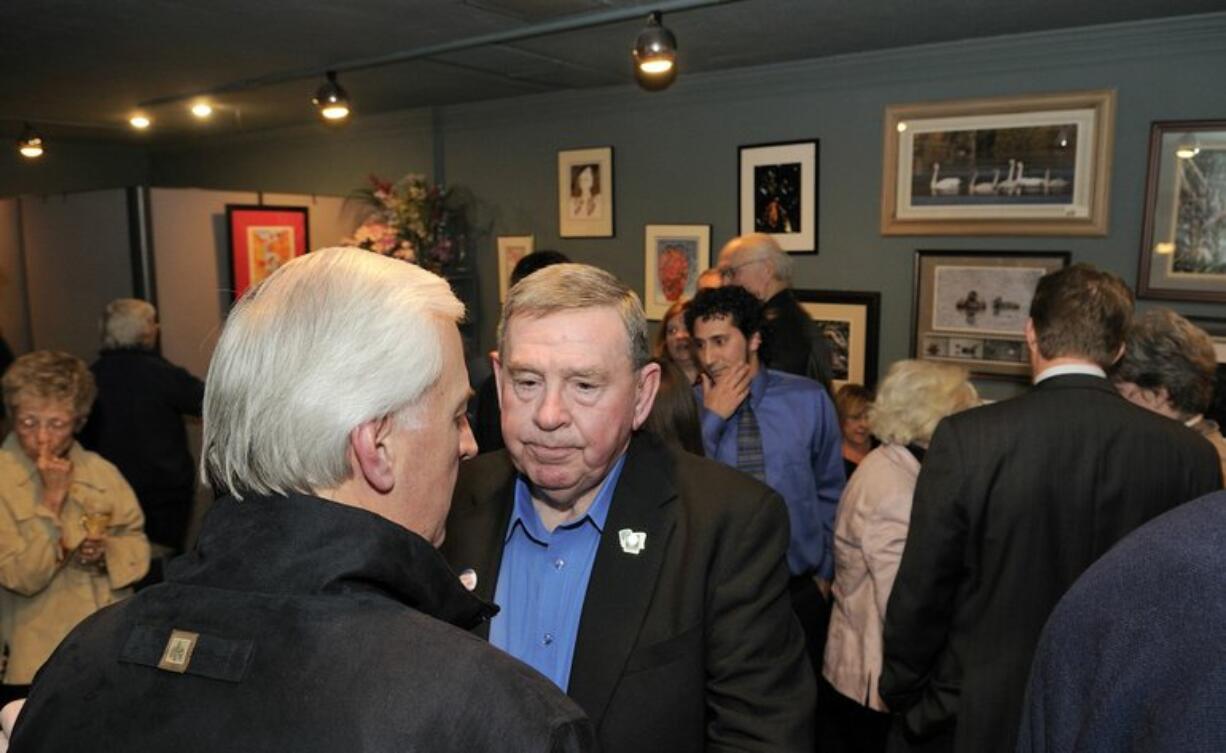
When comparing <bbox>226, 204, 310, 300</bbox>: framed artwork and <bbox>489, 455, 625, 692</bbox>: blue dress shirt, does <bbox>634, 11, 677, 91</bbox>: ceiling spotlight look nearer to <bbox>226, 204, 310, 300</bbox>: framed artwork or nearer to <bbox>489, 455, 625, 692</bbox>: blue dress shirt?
<bbox>489, 455, 625, 692</bbox>: blue dress shirt

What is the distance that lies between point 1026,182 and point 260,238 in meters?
4.89

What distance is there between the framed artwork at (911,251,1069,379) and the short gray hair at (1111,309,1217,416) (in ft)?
5.34

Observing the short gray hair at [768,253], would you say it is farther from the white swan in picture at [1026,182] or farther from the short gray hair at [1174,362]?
the short gray hair at [1174,362]

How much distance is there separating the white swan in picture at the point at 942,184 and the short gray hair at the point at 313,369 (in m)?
3.93

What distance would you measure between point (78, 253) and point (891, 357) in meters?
5.35

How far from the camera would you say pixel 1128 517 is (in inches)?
82.2

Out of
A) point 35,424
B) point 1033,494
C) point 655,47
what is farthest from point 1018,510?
point 35,424

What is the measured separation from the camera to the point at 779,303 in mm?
3881

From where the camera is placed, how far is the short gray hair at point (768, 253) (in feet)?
13.1

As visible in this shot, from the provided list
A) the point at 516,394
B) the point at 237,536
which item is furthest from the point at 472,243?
the point at 237,536

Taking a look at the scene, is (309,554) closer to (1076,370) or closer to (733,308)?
(1076,370)

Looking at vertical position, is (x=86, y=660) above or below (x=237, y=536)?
below

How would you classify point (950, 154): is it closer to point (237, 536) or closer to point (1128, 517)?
point (1128, 517)

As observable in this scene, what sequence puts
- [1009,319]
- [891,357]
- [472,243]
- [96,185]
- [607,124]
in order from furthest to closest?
1. [96,185]
2. [472,243]
3. [607,124]
4. [891,357]
5. [1009,319]
